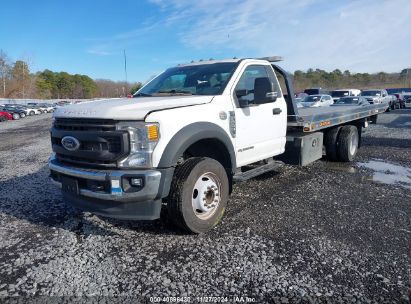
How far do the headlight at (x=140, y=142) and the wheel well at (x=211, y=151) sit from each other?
0.80 metres

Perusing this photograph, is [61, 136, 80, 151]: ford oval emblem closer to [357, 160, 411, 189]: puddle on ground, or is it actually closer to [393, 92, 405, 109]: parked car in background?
[357, 160, 411, 189]: puddle on ground

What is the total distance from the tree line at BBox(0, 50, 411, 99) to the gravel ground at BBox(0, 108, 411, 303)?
6028 centimetres

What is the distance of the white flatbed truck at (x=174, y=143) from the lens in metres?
3.39

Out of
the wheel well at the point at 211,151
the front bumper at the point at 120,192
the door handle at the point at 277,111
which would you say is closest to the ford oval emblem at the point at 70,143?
the front bumper at the point at 120,192

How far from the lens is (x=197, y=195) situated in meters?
3.95

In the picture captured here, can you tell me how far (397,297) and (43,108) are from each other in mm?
57484

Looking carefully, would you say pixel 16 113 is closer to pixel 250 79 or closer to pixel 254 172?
pixel 250 79

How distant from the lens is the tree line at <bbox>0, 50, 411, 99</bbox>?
79.2 m

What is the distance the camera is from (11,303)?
9.14 ft

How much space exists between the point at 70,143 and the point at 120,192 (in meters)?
0.86

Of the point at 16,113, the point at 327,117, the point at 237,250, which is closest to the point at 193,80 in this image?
the point at 237,250

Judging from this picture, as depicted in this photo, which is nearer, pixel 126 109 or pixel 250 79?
pixel 126 109

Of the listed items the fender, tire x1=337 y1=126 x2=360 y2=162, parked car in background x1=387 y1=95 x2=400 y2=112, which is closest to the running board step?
the fender

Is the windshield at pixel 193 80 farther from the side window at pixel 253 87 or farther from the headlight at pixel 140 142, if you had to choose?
the headlight at pixel 140 142
